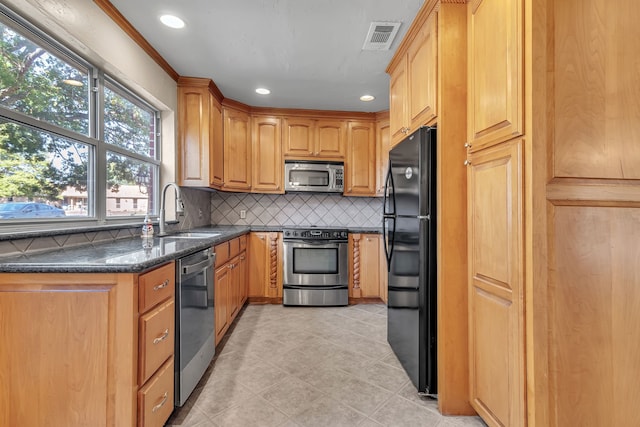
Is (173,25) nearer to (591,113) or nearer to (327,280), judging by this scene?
(591,113)

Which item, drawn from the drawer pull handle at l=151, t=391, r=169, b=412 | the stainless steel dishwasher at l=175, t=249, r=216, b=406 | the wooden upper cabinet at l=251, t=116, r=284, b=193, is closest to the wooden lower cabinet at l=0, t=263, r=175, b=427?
the drawer pull handle at l=151, t=391, r=169, b=412

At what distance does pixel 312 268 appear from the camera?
11.3 ft

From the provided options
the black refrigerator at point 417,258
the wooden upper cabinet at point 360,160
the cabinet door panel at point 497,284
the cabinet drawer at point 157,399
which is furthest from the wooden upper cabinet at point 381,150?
the cabinet drawer at point 157,399

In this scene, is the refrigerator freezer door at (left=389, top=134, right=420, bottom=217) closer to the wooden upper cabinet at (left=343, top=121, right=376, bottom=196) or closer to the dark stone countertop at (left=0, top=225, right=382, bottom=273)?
the dark stone countertop at (left=0, top=225, right=382, bottom=273)

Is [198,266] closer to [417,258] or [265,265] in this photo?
[417,258]

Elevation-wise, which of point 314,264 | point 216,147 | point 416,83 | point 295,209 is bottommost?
point 314,264

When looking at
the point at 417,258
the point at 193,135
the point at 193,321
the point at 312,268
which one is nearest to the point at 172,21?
the point at 193,135

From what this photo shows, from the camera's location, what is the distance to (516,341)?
3.88 feet

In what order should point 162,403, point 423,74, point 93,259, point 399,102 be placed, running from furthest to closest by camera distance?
point 399,102 → point 423,74 → point 162,403 → point 93,259

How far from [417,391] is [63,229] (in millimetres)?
2262

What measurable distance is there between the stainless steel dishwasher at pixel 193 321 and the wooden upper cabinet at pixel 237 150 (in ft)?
5.32

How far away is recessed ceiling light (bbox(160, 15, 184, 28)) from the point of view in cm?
190

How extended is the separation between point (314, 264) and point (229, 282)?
111cm

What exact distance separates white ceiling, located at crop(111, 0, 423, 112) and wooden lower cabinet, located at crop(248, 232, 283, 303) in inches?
66.3
